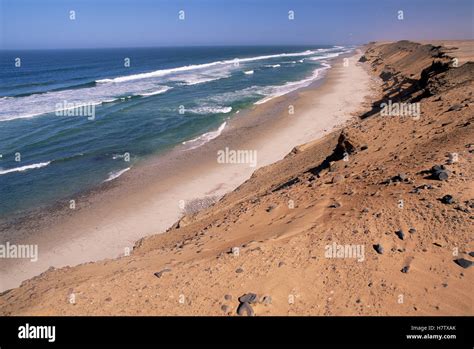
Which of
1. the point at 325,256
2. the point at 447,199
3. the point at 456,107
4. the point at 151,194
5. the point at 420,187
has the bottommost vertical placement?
the point at 151,194

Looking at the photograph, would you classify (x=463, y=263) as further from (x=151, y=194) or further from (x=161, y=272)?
(x=151, y=194)

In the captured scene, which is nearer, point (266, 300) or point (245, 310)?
point (245, 310)

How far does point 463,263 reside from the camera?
605cm

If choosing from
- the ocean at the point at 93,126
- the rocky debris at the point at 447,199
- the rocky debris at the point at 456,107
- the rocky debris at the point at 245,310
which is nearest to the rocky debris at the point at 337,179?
the rocky debris at the point at 447,199

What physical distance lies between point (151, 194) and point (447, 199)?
13254mm

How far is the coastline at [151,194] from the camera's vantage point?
42.9 feet

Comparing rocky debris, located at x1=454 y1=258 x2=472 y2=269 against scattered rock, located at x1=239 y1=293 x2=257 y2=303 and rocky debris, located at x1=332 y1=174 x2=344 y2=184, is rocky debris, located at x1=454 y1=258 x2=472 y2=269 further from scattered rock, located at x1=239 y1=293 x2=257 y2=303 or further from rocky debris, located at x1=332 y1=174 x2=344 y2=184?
rocky debris, located at x1=332 y1=174 x2=344 y2=184

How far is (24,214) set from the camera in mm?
15586

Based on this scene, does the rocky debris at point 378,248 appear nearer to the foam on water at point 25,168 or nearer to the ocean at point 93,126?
the ocean at point 93,126

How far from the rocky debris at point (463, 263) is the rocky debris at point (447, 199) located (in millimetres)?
1473

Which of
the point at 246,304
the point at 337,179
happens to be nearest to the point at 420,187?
the point at 337,179

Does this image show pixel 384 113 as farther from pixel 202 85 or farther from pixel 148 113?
pixel 202 85

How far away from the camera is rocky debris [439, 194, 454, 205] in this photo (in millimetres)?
7199

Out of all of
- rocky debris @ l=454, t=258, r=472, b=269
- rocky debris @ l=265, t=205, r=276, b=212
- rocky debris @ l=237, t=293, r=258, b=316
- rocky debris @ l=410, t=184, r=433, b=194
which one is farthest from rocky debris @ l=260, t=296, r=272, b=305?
rocky debris @ l=410, t=184, r=433, b=194
